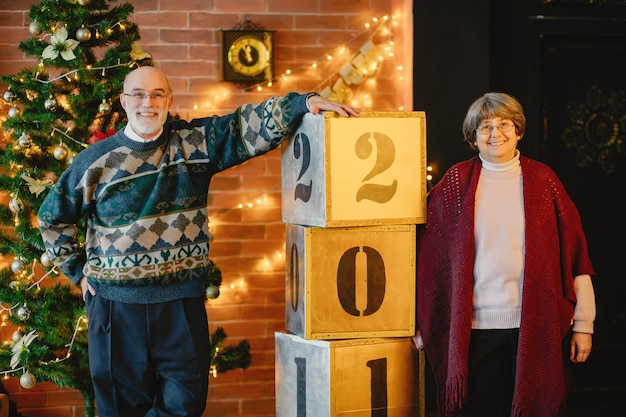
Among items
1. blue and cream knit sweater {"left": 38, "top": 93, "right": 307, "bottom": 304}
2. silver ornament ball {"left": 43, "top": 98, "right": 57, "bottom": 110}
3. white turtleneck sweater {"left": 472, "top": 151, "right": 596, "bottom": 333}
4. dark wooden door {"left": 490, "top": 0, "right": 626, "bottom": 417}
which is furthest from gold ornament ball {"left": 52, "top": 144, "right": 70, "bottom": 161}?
dark wooden door {"left": 490, "top": 0, "right": 626, "bottom": 417}

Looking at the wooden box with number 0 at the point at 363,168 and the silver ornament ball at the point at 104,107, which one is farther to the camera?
the silver ornament ball at the point at 104,107

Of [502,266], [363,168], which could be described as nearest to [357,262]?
[363,168]

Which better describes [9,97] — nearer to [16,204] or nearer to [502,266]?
[16,204]

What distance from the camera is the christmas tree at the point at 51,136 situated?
2.85 metres

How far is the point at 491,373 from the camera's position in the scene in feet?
8.06

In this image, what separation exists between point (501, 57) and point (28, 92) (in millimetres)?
2105

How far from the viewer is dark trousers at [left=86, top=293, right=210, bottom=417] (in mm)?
2502

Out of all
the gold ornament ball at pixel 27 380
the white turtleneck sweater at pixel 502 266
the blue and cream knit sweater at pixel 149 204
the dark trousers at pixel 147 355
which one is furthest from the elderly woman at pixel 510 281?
the gold ornament ball at pixel 27 380

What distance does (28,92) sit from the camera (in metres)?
2.91

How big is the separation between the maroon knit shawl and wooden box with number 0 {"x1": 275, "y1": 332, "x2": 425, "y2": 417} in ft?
0.61

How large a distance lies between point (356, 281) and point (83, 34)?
1354mm

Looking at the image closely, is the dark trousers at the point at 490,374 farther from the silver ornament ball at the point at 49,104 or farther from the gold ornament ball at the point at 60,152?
the silver ornament ball at the point at 49,104

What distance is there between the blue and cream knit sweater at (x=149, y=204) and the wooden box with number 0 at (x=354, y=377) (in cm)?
45

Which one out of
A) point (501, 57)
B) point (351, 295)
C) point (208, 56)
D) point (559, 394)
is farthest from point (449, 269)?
point (208, 56)
